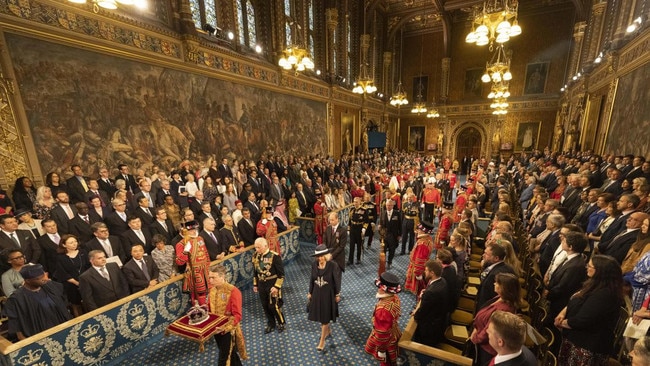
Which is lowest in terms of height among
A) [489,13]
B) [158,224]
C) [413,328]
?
[413,328]

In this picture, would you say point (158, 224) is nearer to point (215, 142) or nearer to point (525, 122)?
point (215, 142)

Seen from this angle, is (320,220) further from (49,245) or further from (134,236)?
(49,245)

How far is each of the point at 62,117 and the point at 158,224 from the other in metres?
3.75

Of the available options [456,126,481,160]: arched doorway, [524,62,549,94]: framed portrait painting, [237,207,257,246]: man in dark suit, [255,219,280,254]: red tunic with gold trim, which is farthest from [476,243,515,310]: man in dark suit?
[524,62,549,94]: framed portrait painting

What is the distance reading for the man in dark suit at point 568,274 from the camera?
328 cm

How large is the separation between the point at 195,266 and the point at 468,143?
26.7 m

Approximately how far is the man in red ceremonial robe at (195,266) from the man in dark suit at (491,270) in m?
4.50

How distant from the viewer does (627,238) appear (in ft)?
12.7

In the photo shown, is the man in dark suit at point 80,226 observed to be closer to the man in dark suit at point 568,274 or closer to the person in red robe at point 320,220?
the person in red robe at point 320,220

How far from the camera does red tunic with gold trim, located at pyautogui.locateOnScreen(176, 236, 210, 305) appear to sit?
5043 mm

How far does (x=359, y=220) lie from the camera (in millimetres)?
7219

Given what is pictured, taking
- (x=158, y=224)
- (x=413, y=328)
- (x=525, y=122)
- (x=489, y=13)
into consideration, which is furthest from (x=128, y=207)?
(x=525, y=122)

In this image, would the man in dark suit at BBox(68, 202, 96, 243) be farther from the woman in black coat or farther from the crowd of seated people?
the woman in black coat

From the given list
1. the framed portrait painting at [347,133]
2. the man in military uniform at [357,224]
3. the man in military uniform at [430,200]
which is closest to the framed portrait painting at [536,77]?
the framed portrait painting at [347,133]
